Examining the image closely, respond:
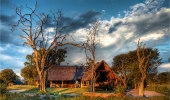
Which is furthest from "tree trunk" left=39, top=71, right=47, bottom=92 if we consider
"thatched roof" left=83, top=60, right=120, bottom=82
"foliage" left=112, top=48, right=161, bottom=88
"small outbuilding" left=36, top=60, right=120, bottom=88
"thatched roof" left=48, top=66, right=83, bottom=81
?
"foliage" left=112, top=48, right=161, bottom=88

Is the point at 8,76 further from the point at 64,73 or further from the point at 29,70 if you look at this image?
the point at 64,73

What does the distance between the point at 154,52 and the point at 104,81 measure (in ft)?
34.8

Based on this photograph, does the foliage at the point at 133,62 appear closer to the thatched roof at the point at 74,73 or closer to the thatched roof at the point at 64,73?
the thatched roof at the point at 74,73

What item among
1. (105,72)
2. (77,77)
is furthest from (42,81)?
(105,72)

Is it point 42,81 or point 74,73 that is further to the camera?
point 74,73

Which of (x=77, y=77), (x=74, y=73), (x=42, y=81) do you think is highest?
(x=74, y=73)

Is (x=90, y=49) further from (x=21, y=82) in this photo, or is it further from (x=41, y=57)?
(x=21, y=82)

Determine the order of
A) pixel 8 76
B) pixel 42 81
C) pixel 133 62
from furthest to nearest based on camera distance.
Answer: pixel 8 76
pixel 133 62
pixel 42 81

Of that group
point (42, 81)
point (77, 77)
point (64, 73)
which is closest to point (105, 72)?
point (77, 77)

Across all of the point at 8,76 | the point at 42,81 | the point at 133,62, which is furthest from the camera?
the point at 8,76

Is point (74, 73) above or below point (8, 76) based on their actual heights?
above

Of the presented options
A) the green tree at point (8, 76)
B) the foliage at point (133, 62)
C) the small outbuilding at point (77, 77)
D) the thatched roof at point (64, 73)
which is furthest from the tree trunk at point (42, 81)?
the green tree at point (8, 76)

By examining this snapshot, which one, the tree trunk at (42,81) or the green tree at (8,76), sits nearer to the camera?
the tree trunk at (42,81)

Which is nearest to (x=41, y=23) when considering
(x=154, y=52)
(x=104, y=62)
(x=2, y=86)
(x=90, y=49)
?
A: (x=90, y=49)
